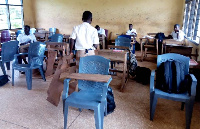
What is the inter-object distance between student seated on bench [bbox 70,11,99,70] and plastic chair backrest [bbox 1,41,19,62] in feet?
5.72

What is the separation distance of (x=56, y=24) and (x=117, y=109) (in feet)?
25.2

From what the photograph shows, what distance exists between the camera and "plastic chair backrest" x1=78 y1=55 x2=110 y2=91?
228 cm

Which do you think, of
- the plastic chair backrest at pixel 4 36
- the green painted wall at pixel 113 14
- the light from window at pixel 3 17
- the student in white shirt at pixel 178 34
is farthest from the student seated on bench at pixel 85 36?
the light from window at pixel 3 17

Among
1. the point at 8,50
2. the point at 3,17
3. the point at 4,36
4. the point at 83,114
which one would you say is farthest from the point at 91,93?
the point at 3,17

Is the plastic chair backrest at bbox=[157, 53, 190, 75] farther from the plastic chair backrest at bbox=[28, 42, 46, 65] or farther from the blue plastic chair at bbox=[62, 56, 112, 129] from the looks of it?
the plastic chair backrest at bbox=[28, 42, 46, 65]

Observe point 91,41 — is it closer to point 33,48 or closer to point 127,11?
point 33,48

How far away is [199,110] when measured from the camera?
8.80ft

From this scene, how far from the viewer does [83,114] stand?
253cm

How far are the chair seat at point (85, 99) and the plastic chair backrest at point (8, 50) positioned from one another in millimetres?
2599

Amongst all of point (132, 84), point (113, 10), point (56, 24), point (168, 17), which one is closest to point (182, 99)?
point (132, 84)

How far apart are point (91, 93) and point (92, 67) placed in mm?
352

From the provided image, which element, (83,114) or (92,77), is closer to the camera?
(92,77)

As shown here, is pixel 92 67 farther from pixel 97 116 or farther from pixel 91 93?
pixel 97 116

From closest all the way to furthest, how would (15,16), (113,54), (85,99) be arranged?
(85,99) → (113,54) → (15,16)
